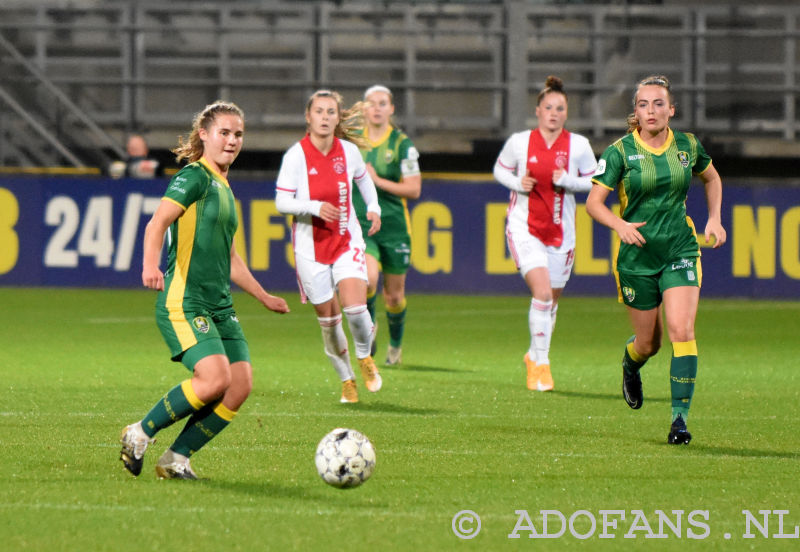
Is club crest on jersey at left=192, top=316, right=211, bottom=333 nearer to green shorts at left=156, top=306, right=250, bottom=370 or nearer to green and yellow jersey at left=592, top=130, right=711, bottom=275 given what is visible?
green shorts at left=156, top=306, right=250, bottom=370

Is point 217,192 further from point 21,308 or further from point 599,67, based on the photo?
point 599,67

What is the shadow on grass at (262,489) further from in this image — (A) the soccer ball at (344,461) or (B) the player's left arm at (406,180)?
(B) the player's left arm at (406,180)

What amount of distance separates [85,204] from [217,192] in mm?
13034

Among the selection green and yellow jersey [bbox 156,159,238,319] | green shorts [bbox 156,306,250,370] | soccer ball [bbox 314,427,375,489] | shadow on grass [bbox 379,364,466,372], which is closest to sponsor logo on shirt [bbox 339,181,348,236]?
shadow on grass [bbox 379,364,466,372]

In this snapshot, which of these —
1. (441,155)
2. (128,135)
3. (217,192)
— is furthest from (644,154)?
(128,135)

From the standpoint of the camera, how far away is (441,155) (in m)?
22.1

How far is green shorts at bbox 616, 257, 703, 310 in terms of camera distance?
7969 mm

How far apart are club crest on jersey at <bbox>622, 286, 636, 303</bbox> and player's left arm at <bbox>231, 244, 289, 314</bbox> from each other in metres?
2.25

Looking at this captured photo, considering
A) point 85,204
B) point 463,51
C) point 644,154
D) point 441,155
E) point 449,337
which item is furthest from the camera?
point 463,51

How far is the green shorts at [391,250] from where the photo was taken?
12.0 metres

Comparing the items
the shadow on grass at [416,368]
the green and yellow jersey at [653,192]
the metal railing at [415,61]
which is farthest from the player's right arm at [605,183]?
the metal railing at [415,61]

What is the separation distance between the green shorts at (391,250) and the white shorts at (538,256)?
1424mm

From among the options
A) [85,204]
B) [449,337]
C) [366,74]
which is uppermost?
[366,74]

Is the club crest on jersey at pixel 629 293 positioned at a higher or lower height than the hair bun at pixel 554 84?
lower
